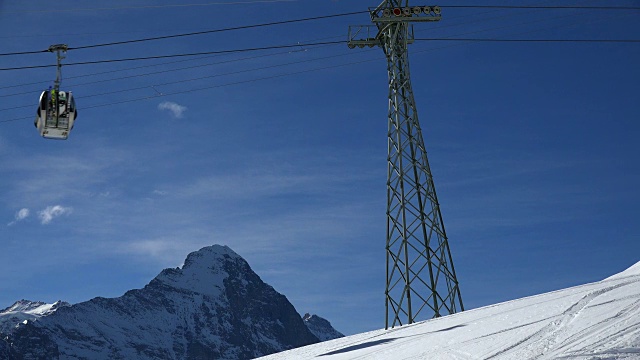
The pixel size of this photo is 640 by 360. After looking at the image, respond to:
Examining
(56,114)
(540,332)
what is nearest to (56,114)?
(56,114)

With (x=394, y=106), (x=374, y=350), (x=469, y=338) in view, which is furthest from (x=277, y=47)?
(x=469, y=338)

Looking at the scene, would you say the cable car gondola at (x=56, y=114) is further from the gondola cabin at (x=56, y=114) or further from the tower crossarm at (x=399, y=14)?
the tower crossarm at (x=399, y=14)

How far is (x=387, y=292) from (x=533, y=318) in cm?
1284

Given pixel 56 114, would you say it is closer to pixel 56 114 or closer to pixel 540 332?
pixel 56 114

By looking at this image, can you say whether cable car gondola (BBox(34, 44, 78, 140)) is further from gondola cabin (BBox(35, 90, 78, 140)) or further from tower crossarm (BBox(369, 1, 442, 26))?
tower crossarm (BBox(369, 1, 442, 26))

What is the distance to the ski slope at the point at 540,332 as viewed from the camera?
52.9ft

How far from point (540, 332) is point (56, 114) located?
1196 centimetres

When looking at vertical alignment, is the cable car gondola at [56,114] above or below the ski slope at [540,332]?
above

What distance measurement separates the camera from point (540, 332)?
1786 centimetres

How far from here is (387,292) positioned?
31.9 metres

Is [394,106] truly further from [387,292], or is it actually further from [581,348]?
[581,348]

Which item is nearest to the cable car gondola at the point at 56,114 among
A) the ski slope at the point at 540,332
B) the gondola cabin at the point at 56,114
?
the gondola cabin at the point at 56,114

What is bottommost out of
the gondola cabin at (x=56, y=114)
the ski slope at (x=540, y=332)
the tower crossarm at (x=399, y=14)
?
the ski slope at (x=540, y=332)

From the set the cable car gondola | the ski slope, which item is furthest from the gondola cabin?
the ski slope
